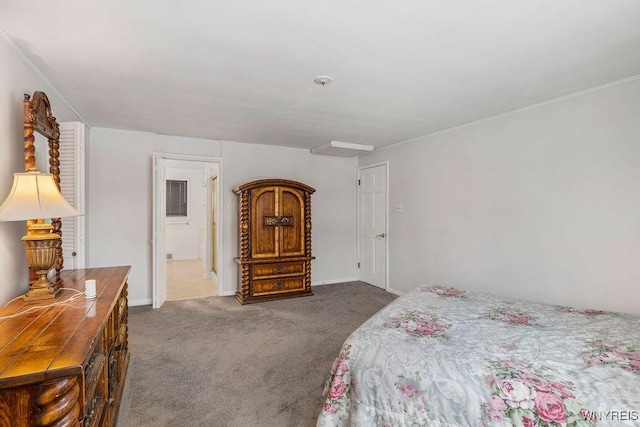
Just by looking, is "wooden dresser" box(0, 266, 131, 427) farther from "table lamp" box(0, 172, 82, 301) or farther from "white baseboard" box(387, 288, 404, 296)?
"white baseboard" box(387, 288, 404, 296)

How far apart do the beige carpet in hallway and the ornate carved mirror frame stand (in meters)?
2.76

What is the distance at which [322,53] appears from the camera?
2.04m

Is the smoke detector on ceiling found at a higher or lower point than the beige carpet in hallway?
higher

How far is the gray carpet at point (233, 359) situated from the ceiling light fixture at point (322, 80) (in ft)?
7.59

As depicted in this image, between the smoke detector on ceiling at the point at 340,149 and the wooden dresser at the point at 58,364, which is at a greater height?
the smoke detector on ceiling at the point at 340,149

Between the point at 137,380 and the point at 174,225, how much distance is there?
627 centimetres

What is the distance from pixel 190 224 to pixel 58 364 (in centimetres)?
772

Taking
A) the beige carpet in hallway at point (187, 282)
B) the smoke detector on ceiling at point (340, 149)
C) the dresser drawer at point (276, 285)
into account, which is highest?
the smoke detector on ceiling at point (340, 149)

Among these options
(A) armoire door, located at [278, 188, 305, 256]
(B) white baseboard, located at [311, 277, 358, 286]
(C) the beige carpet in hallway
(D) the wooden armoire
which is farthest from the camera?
(B) white baseboard, located at [311, 277, 358, 286]

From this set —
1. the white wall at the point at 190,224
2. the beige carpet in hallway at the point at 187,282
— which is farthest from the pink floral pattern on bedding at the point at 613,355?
the white wall at the point at 190,224

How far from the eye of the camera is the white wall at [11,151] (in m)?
1.78

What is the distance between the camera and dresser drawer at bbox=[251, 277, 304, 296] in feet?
14.3

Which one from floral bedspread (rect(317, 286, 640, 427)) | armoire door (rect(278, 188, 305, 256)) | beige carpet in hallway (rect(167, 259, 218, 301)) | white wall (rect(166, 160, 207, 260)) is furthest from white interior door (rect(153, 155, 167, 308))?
white wall (rect(166, 160, 207, 260))

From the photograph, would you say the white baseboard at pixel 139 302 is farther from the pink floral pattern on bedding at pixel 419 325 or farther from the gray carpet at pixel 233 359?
the pink floral pattern on bedding at pixel 419 325
